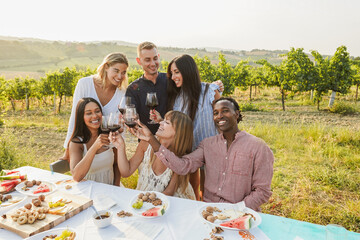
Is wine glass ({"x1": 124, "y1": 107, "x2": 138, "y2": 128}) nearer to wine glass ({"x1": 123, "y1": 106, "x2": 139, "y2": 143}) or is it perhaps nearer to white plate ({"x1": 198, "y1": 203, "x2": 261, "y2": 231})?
wine glass ({"x1": 123, "y1": 106, "x2": 139, "y2": 143})

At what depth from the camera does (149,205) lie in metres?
1.94

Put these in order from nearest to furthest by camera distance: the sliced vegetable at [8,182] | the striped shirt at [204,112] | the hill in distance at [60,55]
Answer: the sliced vegetable at [8,182] → the striped shirt at [204,112] → the hill in distance at [60,55]

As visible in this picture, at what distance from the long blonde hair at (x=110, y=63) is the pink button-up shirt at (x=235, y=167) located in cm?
149

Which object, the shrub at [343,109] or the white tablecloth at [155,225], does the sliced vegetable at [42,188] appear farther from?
the shrub at [343,109]

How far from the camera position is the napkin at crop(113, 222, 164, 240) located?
1608 millimetres

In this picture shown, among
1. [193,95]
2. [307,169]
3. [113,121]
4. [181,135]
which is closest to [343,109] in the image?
[307,169]

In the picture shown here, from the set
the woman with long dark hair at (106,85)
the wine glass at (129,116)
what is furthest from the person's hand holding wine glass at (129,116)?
the woman with long dark hair at (106,85)

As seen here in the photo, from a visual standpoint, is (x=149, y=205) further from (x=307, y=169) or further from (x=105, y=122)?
(x=307, y=169)

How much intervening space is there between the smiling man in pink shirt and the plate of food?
0.44m

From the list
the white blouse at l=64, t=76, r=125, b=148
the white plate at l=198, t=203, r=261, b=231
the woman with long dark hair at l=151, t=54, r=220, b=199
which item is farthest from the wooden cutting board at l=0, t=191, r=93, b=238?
the white blouse at l=64, t=76, r=125, b=148

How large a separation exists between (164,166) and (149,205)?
727mm

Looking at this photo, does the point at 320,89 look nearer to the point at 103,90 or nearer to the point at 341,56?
the point at 341,56

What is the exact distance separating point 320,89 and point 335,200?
39.3ft

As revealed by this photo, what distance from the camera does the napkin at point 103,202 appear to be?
196 centimetres
